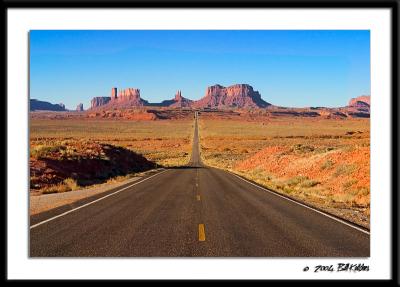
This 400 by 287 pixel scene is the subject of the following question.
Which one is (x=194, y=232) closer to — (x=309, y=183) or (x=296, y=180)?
(x=309, y=183)

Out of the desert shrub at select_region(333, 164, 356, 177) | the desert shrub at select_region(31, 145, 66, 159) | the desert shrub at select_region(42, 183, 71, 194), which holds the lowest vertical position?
the desert shrub at select_region(42, 183, 71, 194)

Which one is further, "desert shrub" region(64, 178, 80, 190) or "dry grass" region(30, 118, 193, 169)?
"dry grass" region(30, 118, 193, 169)

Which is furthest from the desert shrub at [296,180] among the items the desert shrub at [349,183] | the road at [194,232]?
the road at [194,232]

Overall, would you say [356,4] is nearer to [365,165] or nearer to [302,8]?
[302,8]

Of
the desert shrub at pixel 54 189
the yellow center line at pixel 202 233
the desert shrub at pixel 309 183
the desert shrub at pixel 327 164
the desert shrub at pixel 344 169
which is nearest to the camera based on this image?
the yellow center line at pixel 202 233

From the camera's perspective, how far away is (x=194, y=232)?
994 cm

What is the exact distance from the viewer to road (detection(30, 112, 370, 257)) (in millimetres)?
7922

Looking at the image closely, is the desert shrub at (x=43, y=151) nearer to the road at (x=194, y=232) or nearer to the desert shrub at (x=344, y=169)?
the road at (x=194, y=232)

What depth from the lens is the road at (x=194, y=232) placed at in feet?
26.0

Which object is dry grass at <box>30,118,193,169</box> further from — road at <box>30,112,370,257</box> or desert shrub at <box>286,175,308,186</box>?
road at <box>30,112,370,257</box>

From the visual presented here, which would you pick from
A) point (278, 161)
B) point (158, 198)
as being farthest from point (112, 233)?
point (278, 161)

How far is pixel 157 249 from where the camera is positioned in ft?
26.5

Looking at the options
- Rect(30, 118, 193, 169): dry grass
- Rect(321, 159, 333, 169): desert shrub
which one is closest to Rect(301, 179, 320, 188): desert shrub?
Rect(321, 159, 333, 169): desert shrub

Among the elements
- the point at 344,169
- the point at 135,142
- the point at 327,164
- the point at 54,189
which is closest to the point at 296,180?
the point at 327,164
